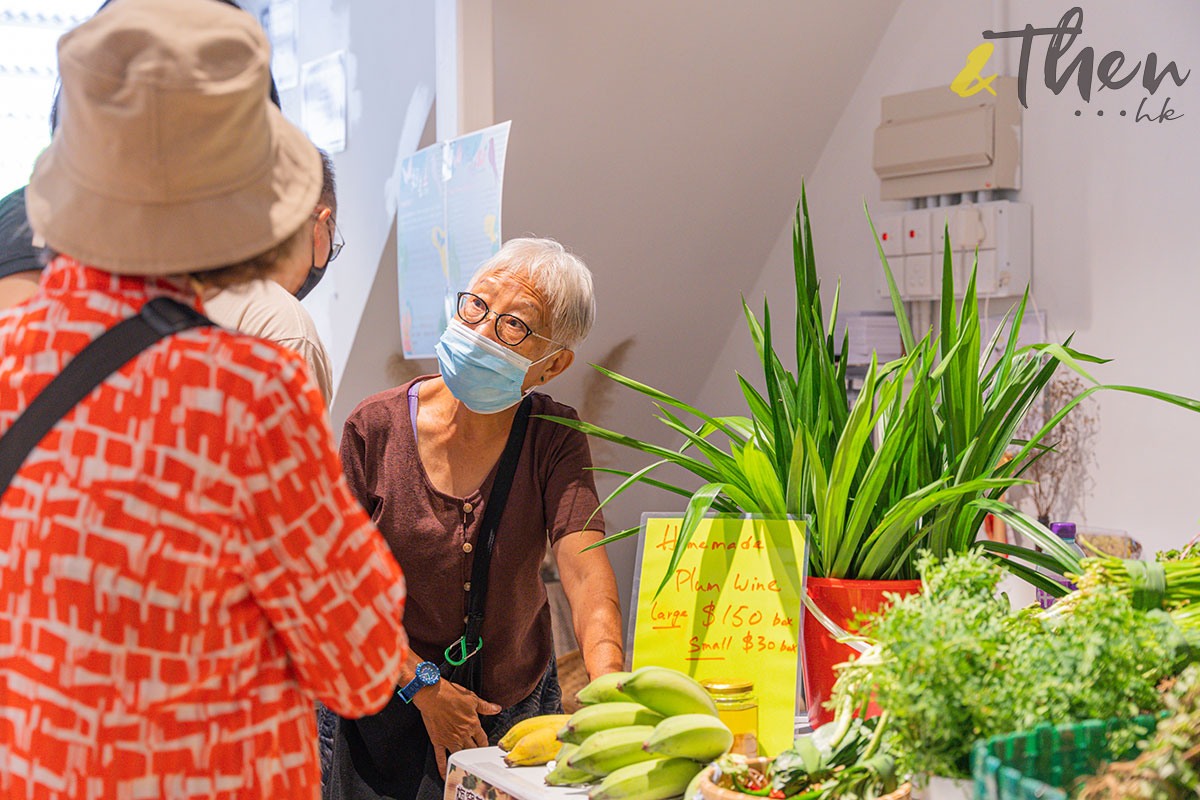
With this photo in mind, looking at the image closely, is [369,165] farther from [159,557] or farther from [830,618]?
[159,557]

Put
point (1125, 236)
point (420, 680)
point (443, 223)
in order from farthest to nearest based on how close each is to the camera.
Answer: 1. point (1125, 236)
2. point (443, 223)
3. point (420, 680)

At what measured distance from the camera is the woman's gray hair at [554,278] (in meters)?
1.79

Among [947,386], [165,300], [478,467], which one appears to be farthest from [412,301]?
[165,300]

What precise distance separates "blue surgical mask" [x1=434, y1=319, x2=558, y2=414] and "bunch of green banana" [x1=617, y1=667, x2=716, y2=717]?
74 centimetres

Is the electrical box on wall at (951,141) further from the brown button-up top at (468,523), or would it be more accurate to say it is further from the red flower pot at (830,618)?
the red flower pot at (830,618)

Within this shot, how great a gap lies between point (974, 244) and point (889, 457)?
234 cm

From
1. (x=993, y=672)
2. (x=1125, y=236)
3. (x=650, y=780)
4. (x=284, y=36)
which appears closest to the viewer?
(x=993, y=672)

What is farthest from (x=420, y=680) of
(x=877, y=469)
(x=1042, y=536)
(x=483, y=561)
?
(x=1042, y=536)

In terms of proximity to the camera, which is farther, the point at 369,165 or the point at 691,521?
the point at 369,165

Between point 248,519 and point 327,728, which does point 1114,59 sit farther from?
point 248,519

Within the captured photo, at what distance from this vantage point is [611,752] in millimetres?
1072

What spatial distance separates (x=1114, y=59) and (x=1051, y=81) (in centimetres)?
20

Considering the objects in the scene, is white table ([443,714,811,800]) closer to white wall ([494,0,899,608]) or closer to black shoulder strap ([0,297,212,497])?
black shoulder strap ([0,297,212,497])

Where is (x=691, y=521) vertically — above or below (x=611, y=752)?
above
